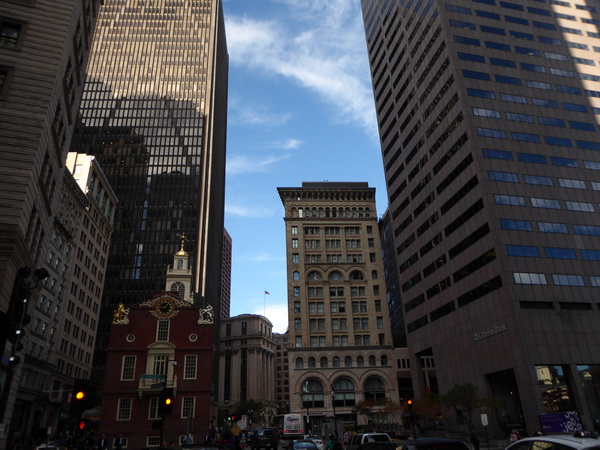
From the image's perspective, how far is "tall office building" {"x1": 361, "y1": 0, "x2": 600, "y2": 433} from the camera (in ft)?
173

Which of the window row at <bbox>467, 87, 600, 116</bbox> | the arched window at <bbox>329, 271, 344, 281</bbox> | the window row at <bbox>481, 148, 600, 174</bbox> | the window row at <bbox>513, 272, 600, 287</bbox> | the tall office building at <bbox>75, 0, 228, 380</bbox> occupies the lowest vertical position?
the window row at <bbox>513, 272, 600, 287</bbox>

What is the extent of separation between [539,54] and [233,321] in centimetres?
14358

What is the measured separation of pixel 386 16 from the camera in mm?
98812

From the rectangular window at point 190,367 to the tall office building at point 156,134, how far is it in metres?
60.6

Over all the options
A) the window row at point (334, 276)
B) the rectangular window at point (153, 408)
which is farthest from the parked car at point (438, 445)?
the window row at point (334, 276)

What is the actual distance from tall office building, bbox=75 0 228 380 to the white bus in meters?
61.0

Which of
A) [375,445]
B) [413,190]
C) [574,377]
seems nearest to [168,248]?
[413,190]

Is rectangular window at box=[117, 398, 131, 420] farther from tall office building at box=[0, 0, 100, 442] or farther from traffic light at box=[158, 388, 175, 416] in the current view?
traffic light at box=[158, 388, 175, 416]

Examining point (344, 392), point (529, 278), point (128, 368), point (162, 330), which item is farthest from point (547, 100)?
point (128, 368)

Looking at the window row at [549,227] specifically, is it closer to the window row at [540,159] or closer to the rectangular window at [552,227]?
the rectangular window at [552,227]

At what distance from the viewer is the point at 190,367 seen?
60.4m

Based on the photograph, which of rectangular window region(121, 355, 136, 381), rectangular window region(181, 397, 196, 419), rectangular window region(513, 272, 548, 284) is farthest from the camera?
rectangular window region(121, 355, 136, 381)

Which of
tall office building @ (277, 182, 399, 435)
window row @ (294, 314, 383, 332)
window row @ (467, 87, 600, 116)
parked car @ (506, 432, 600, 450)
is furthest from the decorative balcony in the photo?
window row @ (467, 87, 600, 116)

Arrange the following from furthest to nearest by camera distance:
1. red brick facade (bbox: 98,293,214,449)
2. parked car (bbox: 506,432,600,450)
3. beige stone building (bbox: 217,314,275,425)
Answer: beige stone building (bbox: 217,314,275,425) < red brick facade (bbox: 98,293,214,449) < parked car (bbox: 506,432,600,450)
